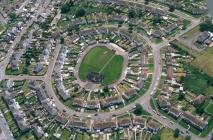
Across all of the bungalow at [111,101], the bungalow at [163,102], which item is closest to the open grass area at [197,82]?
the bungalow at [163,102]

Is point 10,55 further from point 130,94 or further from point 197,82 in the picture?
point 197,82

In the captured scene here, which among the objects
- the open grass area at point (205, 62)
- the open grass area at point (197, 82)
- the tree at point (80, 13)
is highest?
the tree at point (80, 13)

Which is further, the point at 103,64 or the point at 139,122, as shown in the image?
the point at 103,64

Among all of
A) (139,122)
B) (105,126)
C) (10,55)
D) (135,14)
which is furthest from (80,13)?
(139,122)

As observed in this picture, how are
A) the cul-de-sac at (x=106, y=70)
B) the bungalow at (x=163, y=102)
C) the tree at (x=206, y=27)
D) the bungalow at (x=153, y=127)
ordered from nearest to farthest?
the bungalow at (x=153, y=127) → the cul-de-sac at (x=106, y=70) → the bungalow at (x=163, y=102) → the tree at (x=206, y=27)

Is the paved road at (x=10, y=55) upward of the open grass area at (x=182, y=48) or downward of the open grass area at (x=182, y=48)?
downward

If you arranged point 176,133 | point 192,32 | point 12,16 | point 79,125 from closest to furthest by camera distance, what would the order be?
point 176,133 → point 79,125 → point 192,32 → point 12,16

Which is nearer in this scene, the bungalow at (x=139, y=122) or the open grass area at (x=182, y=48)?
the bungalow at (x=139, y=122)

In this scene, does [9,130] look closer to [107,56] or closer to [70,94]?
[70,94]

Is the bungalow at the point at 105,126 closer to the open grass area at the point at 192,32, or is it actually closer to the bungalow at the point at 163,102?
the bungalow at the point at 163,102
